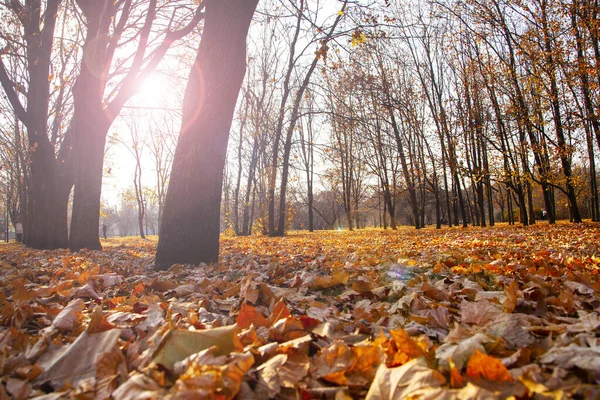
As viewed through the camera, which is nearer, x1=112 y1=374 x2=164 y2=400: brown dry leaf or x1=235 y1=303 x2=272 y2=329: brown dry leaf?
x1=112 y1=374 x2=164 y2=400: brown dry leaf

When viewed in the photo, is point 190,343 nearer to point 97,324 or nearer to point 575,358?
point 97,324

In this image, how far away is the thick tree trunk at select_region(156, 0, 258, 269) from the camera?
13.7 ft

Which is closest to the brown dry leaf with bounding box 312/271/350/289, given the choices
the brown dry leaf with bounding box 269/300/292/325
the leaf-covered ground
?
the leaf-covered ground

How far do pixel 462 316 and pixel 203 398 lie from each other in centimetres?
114

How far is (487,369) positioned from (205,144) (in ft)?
12.9

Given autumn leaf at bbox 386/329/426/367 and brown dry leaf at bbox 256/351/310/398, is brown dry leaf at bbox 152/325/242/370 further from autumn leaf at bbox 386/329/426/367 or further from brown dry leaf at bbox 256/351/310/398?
autumn leaf at bbox 386/329/426/367

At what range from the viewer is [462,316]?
1480mm

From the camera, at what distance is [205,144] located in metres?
4.23

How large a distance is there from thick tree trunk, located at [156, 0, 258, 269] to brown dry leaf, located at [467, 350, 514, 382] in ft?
12.3

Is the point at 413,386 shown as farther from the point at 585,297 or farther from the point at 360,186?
the point at 360,186

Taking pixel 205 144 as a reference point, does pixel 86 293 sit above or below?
below

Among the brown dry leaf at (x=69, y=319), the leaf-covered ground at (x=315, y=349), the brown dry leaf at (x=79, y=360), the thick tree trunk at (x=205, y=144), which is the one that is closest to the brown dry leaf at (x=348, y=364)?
the leaf-covered ground at (x=315, y=349)

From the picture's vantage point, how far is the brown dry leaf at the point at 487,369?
83cm

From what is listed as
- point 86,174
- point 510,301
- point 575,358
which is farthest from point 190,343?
point 86,174
